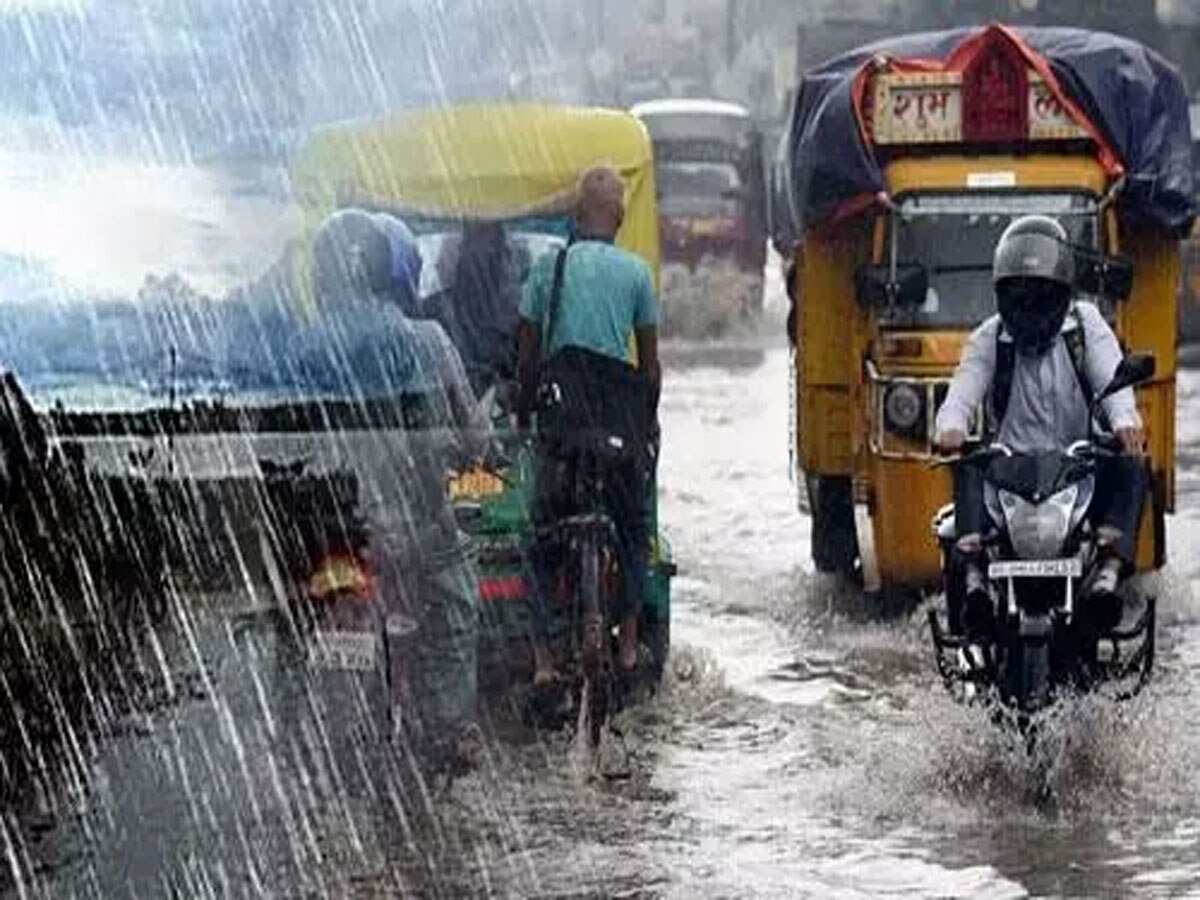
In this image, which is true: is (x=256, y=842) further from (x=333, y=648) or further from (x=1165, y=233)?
(x=1165, y=233)

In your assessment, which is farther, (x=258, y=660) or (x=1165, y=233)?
(x=1165, y=233)

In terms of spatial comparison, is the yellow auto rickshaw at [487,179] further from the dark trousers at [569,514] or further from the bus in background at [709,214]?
the bus in background at [709,214]

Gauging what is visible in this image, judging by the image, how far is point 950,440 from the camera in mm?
8680

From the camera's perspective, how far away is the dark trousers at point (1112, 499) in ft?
27.9

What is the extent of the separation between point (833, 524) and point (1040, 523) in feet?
18.5

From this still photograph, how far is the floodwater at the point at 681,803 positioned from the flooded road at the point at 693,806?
12 mm

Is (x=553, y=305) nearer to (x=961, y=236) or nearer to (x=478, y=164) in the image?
(x=478, y=164)

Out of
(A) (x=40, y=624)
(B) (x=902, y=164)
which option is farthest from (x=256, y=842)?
(B) (x=902, y=164)

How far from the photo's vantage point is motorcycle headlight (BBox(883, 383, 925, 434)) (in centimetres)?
1230

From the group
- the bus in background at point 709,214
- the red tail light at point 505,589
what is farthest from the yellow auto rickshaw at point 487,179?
the bus in background at point 709,214

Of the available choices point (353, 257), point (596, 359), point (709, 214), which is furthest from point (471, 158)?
point (709, 214)

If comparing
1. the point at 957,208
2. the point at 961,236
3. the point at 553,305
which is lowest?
the point at 961,236

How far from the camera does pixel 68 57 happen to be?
6914 mm

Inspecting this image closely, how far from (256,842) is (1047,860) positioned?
2.14 metres
